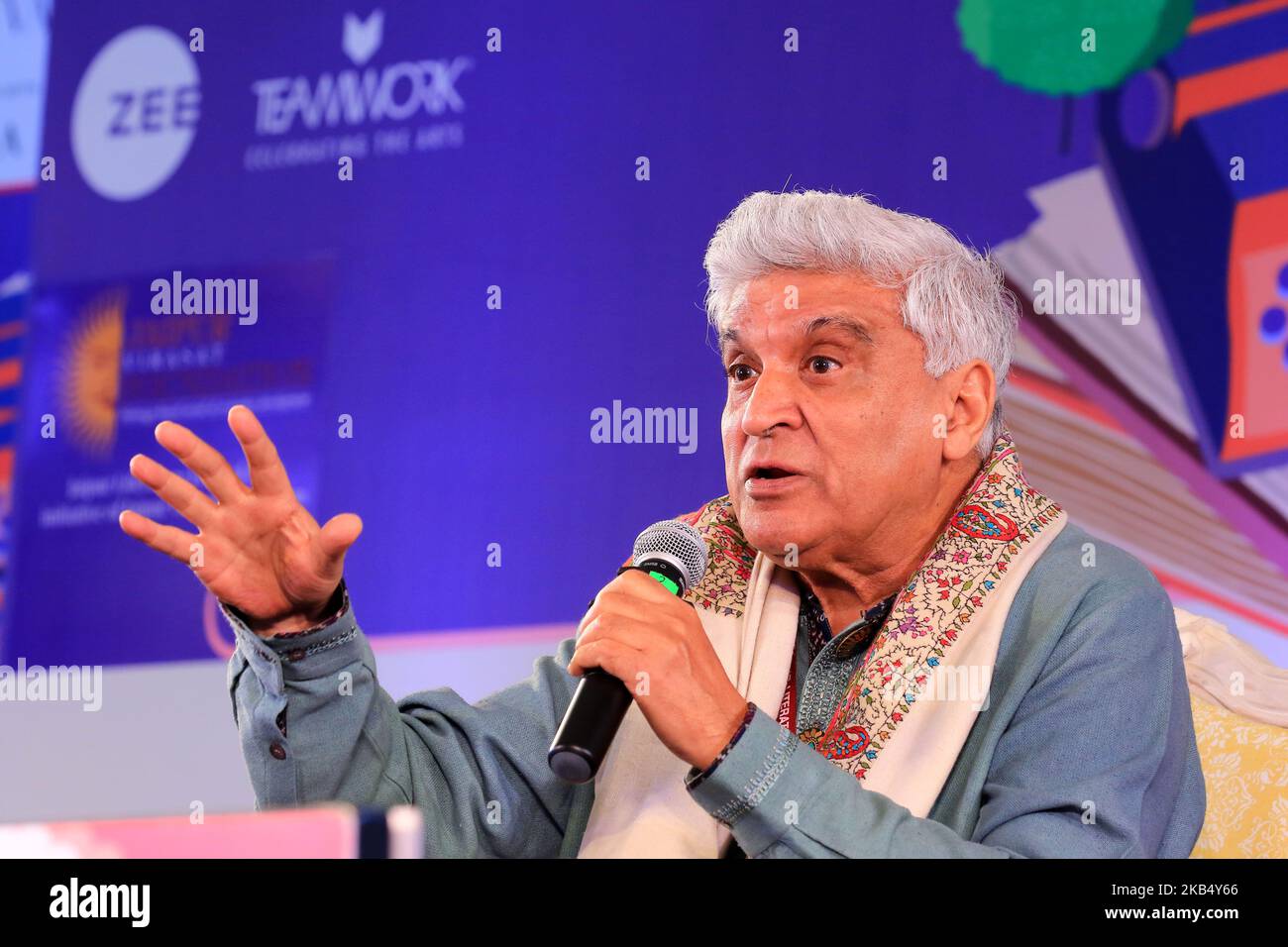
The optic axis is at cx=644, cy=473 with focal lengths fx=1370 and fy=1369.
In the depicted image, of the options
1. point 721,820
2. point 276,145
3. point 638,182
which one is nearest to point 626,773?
point 721,820

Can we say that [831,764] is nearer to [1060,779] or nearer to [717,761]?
[717,761]

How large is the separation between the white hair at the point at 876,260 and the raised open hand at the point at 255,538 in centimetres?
68

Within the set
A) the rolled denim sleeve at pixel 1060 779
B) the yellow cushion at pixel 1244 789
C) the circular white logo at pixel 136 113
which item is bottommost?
the yellow cushion at pixel 1244 789

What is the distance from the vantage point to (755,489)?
5.99 ft

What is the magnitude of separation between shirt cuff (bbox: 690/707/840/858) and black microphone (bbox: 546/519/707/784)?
0.43ft

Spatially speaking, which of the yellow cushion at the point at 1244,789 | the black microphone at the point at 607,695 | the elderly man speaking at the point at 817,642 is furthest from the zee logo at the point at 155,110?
the yellow cushion at the point at 1244,789

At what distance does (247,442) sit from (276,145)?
7.75 ft

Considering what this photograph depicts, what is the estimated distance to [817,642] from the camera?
1.96 m

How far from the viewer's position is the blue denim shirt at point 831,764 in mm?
1453

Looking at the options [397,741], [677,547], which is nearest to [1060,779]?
[677,547]

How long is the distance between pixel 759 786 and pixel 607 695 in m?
0.20

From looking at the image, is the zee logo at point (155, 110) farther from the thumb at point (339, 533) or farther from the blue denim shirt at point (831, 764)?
the thumb at point (339, 533)
